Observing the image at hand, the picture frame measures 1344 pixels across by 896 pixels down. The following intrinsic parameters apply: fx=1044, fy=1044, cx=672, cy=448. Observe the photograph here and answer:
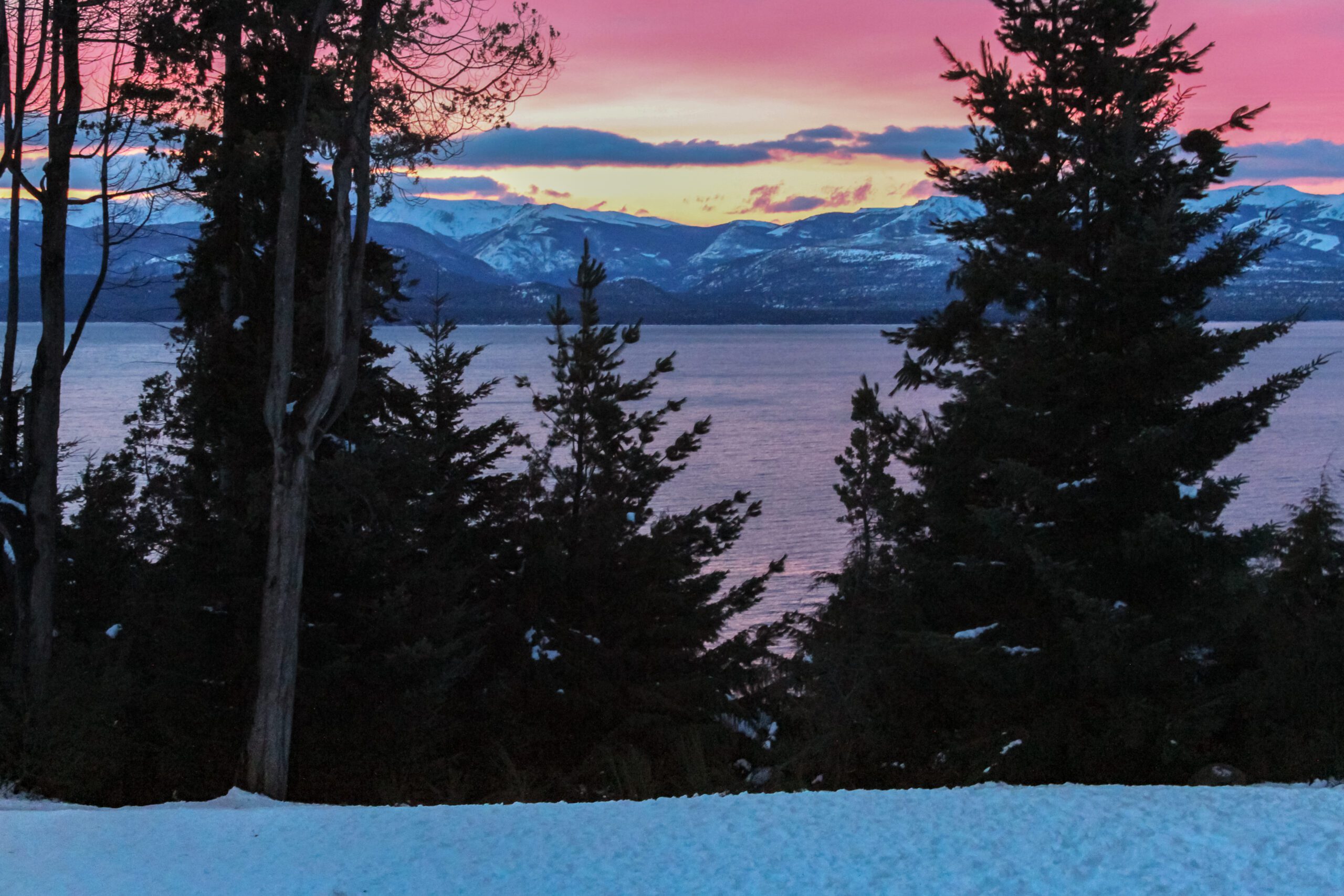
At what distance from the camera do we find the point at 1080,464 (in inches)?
454

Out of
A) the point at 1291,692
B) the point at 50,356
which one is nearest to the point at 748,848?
the point at 1291,692

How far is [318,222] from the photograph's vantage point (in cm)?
1524

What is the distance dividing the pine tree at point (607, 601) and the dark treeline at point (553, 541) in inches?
8.6

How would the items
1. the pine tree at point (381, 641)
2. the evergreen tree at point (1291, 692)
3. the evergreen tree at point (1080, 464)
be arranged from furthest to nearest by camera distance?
the pine tree at point (381, 641) → the evergreen tree at point (1080, 464) → the evergreen tree at point (1291, 692)

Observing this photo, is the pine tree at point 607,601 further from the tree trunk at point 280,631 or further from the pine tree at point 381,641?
the tree trunk at point 280,631

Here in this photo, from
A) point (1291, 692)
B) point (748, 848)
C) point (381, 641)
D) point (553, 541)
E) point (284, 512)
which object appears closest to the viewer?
point (748, 848)

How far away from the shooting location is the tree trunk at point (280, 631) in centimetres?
1046

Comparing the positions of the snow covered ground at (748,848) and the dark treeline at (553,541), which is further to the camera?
the dark treeline at (553,541)

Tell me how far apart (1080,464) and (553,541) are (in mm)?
9269

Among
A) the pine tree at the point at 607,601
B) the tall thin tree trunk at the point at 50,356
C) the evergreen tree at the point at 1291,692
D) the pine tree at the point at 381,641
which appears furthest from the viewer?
the pine tree at the point at 607,601

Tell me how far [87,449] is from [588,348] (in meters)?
37.7

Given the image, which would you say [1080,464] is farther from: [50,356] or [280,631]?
[50,356]

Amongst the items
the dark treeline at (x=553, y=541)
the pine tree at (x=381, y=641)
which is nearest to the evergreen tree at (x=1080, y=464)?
the dark treeline at (x=553, y=541)

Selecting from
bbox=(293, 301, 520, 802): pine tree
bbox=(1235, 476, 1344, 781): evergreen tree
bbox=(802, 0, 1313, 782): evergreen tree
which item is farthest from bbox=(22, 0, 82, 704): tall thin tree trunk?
bbox=(1235, 476, 1344, 781): evergreen tree
